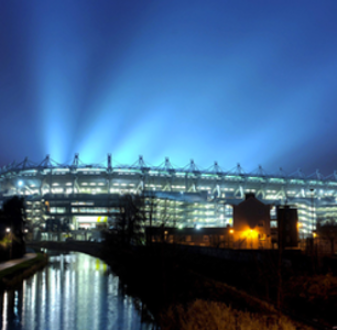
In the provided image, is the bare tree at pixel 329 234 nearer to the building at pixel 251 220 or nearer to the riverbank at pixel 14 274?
the building at pixel 251 220

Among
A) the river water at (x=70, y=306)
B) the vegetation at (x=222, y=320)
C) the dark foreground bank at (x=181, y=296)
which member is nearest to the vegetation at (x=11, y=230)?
the river water at (x=70, y=306)

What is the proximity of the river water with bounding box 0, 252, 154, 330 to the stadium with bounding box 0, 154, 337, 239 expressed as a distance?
261 feet

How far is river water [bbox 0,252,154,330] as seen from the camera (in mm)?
17031

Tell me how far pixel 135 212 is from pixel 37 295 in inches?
884

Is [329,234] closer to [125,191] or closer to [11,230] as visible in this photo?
[11,230]

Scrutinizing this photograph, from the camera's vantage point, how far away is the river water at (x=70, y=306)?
55.9ft

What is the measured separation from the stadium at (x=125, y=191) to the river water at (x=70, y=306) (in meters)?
79.7

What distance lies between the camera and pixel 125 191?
117562 mm

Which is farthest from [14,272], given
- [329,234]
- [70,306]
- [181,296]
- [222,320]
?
[329,234]

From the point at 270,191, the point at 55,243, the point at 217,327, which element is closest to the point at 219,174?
the point at 270,191

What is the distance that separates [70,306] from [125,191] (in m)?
97.0

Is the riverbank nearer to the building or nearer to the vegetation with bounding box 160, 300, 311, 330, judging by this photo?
the vegetation with bounding box 160, 300, 311, 330

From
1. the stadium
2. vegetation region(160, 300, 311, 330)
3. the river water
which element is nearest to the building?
the river water

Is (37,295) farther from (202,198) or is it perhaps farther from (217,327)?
(202,198)
